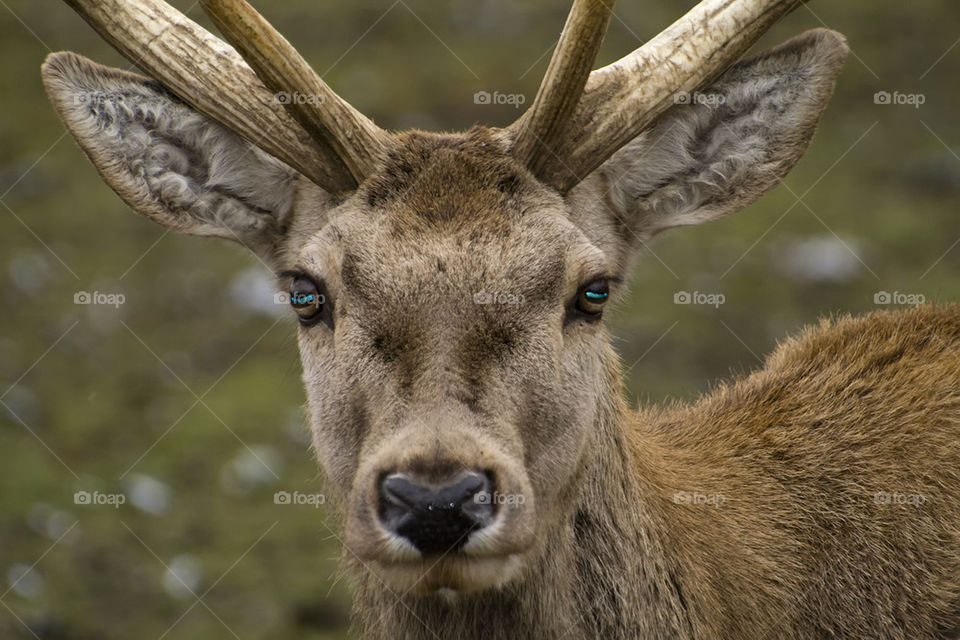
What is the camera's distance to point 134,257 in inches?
454

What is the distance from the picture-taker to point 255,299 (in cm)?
1092

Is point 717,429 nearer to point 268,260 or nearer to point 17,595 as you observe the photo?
point 268,260

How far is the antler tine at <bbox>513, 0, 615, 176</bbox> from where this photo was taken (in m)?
4.33

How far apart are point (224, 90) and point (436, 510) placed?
202 cm

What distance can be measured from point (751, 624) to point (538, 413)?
1.39 meters

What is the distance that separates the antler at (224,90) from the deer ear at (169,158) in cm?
17

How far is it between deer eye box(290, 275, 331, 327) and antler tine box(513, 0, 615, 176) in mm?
933
